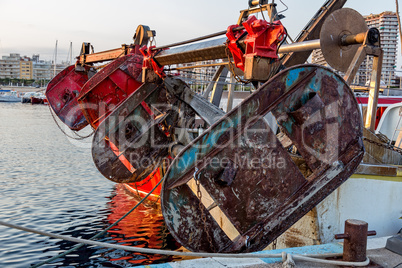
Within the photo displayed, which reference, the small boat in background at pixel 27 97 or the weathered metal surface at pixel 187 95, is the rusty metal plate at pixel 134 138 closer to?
the weathered metal surface at pixel 187 95

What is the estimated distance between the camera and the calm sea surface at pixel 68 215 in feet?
25.6

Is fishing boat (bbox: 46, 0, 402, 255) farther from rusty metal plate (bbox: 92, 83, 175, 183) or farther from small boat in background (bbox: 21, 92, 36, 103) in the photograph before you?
small boat in background (bbox: 21, 92, 36, 103)

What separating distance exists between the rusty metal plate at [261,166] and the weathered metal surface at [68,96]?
10645 millimetres

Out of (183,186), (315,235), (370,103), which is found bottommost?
(315,235)

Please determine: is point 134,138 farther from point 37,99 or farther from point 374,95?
point 37,99

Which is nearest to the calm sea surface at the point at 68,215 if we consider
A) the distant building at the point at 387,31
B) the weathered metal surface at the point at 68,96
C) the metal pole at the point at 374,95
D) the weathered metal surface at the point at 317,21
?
the weathered metal surface at the point at 68,96

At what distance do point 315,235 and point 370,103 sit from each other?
312 centimetres

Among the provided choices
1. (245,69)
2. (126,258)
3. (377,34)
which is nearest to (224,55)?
(245,69)

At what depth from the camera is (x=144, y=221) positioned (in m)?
10.0

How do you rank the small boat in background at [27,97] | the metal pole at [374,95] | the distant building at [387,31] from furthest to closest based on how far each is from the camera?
the small boat in background at [27,97] < the distant building at [387,31] < the metal pole at [374,95]

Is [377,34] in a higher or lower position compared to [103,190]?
higher

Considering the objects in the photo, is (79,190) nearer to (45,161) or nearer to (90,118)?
(90,118)

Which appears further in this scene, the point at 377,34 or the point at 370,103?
the point at 370,103

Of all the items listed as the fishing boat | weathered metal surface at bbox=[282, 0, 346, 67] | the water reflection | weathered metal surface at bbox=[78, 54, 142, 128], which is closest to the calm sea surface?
the water reflection
